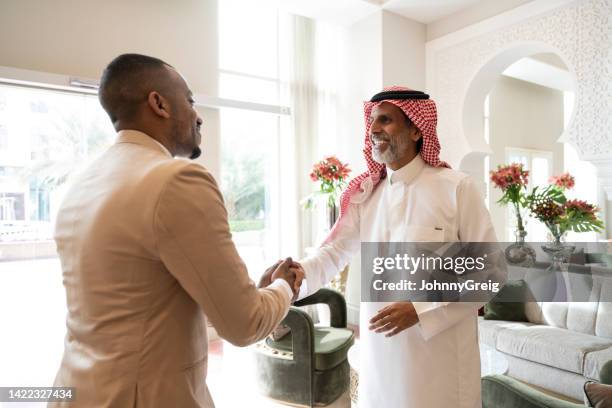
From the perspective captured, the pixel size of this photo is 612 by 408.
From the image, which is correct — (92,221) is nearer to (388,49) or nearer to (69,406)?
(69,406)

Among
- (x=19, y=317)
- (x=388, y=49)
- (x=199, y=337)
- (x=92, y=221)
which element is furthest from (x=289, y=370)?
(x=388, y=49)

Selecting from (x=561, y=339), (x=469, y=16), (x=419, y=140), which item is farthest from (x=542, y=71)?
(x=419, y=140)

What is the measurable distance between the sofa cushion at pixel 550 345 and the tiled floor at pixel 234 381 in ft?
4.50

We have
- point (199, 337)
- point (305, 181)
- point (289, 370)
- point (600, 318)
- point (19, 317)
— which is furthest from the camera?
point (305, 181)

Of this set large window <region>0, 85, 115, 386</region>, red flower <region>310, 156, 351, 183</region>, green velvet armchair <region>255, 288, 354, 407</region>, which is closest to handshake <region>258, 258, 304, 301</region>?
green velvet armchair <region>255, 288, 354, 407</region>

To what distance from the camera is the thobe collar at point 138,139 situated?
41.1 inches

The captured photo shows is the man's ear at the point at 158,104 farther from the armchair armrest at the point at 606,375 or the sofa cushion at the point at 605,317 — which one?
the sofa cushion at the point at 605,317

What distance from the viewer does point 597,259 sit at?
3510 mm

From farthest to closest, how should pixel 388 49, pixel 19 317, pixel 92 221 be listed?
pixel 388 49 < pixel 19 317 < pixel 92 221

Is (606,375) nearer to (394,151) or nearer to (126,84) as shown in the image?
(394,151)

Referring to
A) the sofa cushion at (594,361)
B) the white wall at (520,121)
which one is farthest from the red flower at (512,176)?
the white wall at (520,121)

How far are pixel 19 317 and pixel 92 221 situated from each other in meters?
3.01

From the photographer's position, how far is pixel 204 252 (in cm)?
89

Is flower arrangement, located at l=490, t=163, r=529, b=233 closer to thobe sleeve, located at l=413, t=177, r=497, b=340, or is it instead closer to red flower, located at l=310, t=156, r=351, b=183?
red flower, located at l=310, t=156, r=351, b=183
